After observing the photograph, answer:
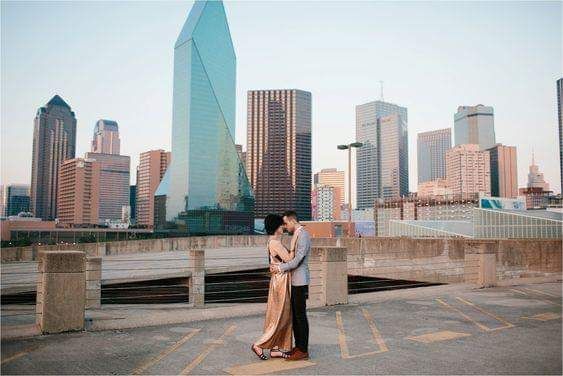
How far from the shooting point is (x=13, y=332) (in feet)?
26.2

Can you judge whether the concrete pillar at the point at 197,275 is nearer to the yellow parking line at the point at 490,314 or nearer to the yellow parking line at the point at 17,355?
the yellow parking line at the point at 17,355

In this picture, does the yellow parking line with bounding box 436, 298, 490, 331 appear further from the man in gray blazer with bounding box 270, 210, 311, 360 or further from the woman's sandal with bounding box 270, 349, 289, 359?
the woman's sandal with bounding box 270, 349, 289, 359

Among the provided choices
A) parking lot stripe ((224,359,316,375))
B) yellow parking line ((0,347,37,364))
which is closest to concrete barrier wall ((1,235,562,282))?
parking lot stripe ((224,359,316,375))

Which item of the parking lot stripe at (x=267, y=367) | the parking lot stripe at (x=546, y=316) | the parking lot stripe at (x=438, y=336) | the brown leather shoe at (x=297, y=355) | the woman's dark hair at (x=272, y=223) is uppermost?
the woman's dark hair at (x=272, y=223)

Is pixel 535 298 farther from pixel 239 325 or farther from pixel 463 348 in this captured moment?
pixel 239 325

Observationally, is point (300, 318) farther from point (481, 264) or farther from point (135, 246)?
point (135, 246)

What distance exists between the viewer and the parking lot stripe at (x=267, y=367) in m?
6.21

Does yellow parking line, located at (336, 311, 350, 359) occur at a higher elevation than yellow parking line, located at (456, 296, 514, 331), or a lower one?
higher

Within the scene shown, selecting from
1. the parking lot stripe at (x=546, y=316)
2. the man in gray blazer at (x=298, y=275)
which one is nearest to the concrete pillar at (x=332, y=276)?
the parking lot stripe at (x=546, y=316)

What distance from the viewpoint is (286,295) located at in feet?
22.9

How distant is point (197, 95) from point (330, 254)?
194894mm

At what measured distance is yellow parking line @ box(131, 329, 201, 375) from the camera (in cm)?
623

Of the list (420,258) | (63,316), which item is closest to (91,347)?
(63,316)

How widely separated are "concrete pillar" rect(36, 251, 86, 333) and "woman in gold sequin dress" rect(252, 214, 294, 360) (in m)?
3.62
